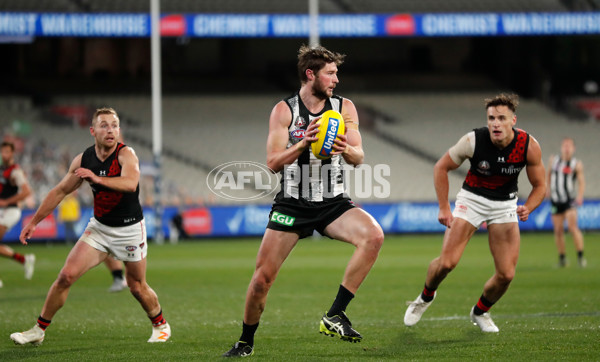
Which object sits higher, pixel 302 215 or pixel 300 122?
pixel 300 122

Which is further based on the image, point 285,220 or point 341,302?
point 285,220

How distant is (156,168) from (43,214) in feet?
59.4

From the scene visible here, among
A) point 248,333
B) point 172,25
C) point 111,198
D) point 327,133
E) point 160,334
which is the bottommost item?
point 160,334

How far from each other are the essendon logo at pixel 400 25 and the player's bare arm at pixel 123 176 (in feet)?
73.2

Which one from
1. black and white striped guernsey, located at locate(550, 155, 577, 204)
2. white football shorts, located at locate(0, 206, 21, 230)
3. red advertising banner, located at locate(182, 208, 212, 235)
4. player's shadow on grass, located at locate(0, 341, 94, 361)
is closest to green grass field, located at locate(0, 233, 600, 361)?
player's shadow on grass, located at locate(0, 341, 94, 361)

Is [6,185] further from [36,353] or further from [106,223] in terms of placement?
[36,353]

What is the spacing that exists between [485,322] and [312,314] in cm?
239

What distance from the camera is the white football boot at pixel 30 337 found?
26.4 ft

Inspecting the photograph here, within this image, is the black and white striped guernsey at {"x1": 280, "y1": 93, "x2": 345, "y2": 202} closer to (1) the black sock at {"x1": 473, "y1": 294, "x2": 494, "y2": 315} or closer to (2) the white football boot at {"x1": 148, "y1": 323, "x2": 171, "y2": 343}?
(2) the white football boot at {"x1": 148, "y1": 323, "x2": 171, "y2": 343}

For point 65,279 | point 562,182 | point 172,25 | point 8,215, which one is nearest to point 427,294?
point 65,279

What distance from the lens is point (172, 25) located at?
92.4 ft

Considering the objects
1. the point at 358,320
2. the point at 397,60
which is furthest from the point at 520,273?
the point at 397,60

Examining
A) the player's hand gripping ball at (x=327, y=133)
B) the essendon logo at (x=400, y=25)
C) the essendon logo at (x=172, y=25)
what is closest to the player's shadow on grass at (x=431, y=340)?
the player's hand gripping ball at (x=327, y=133)

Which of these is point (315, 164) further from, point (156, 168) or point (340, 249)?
point (156, 168)
